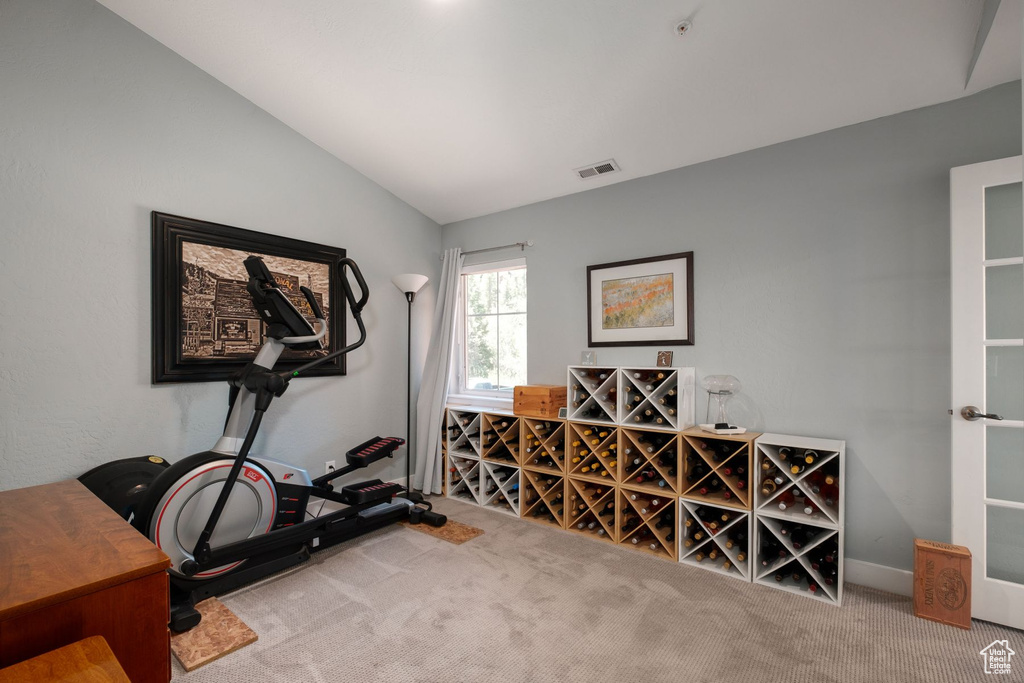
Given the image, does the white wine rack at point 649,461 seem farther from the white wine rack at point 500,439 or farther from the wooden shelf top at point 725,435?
the white wine rack at point 500,439

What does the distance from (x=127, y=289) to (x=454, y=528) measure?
7.84 ft

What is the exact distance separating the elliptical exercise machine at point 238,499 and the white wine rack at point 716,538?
76.2 inches

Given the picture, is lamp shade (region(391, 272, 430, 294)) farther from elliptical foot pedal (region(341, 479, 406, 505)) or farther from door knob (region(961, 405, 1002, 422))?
door knob (region(961, 405, 1002, 422))

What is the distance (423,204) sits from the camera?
391 cm

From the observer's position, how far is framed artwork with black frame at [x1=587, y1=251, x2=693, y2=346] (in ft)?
9.53

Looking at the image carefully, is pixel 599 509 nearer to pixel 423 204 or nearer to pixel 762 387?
pixel 762 387

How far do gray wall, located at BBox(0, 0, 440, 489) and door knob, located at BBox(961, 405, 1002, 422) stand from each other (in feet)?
12.3

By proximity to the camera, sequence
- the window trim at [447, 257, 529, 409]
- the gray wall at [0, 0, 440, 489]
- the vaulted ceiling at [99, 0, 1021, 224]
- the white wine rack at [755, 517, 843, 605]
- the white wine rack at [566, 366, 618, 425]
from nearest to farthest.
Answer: the vaulted ceiling at [99, 0, 1021, 224] → the gray wall at [0, 0, 440, 489] → the white wine rack at [755, 517, 843, 605] → the white wine rack at [566, 366, 618, 425] → the window trim at [447, 257, 529, 409]

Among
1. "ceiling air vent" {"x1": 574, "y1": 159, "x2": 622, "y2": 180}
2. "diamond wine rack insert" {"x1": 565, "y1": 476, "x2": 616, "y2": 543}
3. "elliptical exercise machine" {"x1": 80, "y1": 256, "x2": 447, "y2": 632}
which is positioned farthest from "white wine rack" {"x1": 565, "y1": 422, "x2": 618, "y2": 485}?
"ceiling air vent" {"x1": 574, "y1": 159, "x2": 622, "y2": 180}

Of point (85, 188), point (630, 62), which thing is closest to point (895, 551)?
point (630, 62)

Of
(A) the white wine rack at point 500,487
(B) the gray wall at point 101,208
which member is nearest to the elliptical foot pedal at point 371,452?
(B) the gray wall at point 101,208

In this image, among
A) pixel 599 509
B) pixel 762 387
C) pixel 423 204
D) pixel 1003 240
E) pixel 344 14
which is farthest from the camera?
pixel 423 204

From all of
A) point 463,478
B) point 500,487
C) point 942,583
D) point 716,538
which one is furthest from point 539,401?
point 942,583

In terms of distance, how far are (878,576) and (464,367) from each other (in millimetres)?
3164
